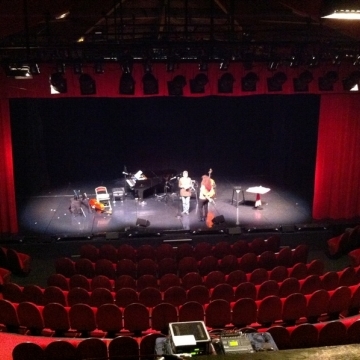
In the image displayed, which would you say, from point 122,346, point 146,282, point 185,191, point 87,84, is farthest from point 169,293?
point 185,191

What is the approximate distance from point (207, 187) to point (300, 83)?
3921 millimetres

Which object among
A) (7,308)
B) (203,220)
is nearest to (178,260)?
(203,220)

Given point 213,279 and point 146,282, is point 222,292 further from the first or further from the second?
point 146,282

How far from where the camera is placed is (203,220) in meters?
14.3

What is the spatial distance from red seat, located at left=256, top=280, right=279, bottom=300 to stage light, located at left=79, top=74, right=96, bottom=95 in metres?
6.04

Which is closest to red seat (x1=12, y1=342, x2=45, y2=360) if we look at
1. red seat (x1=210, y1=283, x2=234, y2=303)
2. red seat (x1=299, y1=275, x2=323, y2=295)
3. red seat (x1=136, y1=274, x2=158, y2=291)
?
A: red seat (x1=136, y1=274, x2=158, y2=291)

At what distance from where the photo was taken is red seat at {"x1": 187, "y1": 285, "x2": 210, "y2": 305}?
8.80 metres

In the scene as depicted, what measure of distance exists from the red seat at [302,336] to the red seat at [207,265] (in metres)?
3.45

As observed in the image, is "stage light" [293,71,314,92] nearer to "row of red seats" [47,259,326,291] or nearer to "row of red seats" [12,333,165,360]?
"row of red seats" [47,259,326,291]

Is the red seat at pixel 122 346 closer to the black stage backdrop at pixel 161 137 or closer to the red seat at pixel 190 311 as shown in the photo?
the red seat at pixel 190 311

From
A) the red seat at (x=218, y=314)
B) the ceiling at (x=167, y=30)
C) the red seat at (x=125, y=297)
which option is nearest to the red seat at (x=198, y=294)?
the red seat at (x=218, y=314)

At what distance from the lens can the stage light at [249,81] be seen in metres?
12.0

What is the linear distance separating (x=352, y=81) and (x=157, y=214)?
21.7ft

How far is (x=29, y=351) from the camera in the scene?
675 centimetres
